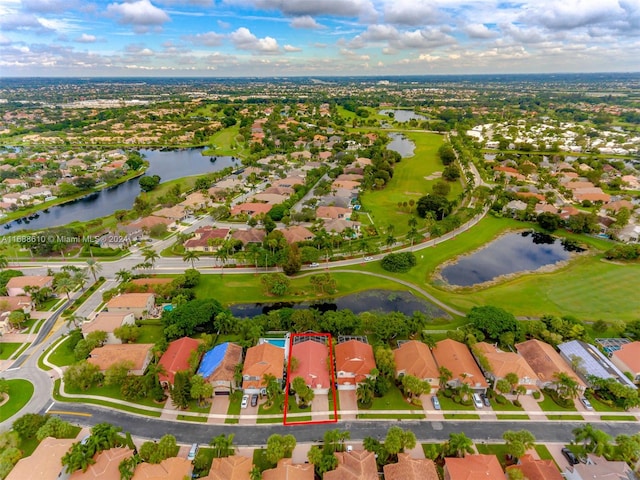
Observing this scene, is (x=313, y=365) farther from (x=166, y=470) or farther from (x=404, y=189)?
(x=404, y=189)

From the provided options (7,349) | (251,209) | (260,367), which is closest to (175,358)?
(260,367)

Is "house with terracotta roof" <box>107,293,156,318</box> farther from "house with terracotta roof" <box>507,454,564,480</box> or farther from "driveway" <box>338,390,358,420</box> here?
"house with terracotta roof" <box>507,454,564,480</box>

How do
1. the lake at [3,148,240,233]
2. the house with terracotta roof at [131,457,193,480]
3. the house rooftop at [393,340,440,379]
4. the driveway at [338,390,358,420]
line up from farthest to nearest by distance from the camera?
the lake at [3,148,240,233], the house rooftop at [393,340,440,379], the driveway at [338,390,358,420], the house with terracotta roof at [131,457,193,480]

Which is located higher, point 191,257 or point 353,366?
point 191,257

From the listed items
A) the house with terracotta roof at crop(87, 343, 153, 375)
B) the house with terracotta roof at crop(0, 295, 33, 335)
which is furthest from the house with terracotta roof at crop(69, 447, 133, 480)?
the house with terracotta roof at crop(0, 295, 33, 335)

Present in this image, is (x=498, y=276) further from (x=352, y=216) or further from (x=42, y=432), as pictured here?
(x=42, y=432)

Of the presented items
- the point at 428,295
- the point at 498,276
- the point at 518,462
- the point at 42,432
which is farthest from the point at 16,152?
the point at 518,462

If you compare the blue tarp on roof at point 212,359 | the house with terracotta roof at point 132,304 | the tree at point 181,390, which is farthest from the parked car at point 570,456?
the house with terracotta roof at point 132,304

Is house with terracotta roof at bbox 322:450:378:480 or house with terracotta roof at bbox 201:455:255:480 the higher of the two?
house with terracotta roof at bbox 201:455:255:480
